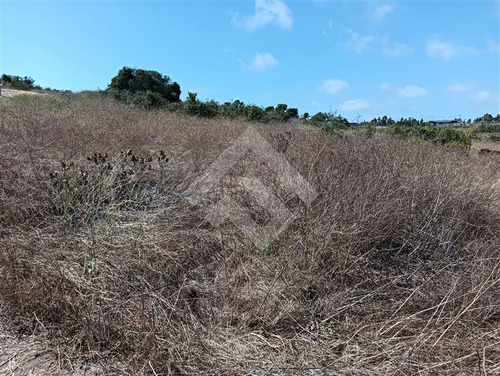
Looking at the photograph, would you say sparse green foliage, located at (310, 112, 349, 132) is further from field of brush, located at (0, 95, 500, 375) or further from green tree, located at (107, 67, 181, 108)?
green tree, located at (107, 67, 181, 108)

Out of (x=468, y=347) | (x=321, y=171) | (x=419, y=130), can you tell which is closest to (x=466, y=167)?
(x=321, y=171)

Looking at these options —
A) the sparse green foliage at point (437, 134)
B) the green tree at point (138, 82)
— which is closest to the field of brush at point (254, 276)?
the sparse green foliage at point (437, 134)

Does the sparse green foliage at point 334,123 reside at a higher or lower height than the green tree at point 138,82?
lower

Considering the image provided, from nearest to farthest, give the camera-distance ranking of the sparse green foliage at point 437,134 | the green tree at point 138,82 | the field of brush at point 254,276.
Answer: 1. the field of brush at point 254,276
2. the sparse green foliage at point 437,134
3. the green tree at point 138,82

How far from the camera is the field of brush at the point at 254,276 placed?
1.78 m

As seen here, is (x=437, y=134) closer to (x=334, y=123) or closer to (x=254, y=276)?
(x=334, y=123)

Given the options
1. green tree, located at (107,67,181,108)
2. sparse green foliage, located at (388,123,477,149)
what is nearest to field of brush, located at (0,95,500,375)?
sparse green foliage, located at (388,123,477,149)

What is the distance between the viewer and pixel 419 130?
32.9 ft

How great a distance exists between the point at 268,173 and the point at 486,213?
91.3 inches

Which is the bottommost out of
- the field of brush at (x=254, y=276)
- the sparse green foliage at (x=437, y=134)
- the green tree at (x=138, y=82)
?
the field of brush at (x=254, y=276)

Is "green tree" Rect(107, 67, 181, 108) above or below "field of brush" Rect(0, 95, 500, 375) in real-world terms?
above

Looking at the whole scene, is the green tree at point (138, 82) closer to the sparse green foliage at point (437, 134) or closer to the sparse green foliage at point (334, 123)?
the sparse green foliage at point (334, 123)

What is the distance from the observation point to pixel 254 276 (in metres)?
2.43

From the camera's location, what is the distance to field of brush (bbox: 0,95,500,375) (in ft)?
5.85
